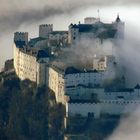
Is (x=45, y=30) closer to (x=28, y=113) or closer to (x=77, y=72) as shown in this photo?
(x=28, y=113)

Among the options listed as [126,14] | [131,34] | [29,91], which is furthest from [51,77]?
[126,14]

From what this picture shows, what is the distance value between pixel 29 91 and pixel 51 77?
3231 mm

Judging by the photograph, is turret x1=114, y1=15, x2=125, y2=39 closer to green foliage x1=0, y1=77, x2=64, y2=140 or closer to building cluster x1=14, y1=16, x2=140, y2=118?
building cluster x1=14, y1=16, x2=140, y2=118

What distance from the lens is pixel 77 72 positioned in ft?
430

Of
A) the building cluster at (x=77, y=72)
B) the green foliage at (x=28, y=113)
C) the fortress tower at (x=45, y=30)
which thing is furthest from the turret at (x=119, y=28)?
the green foliage at (x=28, y=113)

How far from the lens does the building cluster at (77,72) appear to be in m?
130

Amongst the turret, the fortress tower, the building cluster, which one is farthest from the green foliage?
the turret

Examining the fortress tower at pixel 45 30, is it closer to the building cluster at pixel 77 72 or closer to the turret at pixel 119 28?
the building cluster at pixel 77 72

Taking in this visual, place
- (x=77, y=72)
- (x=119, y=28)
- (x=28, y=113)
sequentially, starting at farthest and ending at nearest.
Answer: (x=119, y=28)
(x=28, y=113)
(x=77, y=72)

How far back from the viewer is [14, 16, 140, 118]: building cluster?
129625 mm

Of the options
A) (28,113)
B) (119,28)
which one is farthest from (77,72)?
(119,28)

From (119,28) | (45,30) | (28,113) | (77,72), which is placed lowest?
(28,113)

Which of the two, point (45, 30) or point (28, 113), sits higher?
point (45, 30)

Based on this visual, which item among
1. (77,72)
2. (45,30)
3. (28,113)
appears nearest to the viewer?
(77,72)
